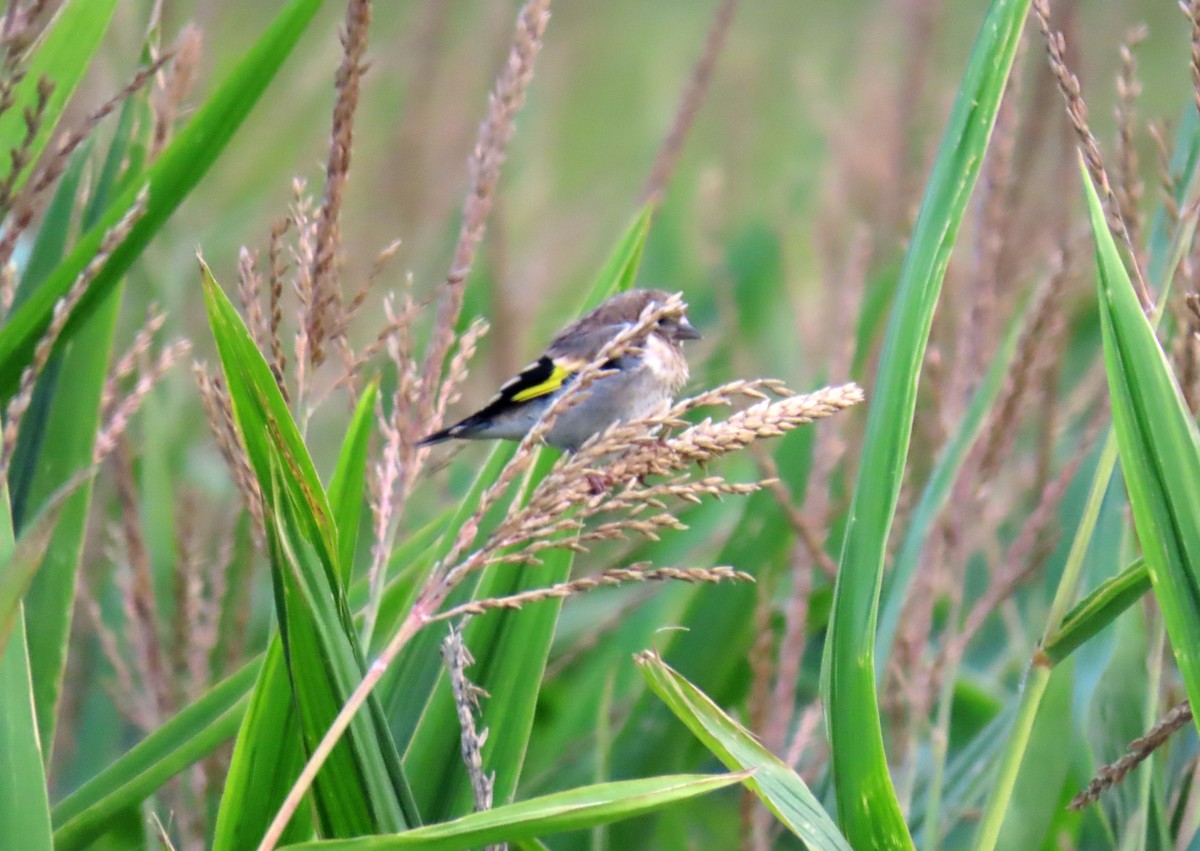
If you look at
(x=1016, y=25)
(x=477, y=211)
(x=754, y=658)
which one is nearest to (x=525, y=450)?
(x=477, y=211)

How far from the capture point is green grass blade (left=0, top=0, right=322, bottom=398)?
1.58 meters

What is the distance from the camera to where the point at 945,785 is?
2.35 m

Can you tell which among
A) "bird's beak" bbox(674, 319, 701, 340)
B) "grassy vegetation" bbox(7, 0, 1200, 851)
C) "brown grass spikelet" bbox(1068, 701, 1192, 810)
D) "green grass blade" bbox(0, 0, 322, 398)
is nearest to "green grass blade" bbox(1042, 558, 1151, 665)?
"grassy vegetation" bbox(7, 0, 1200, 851)

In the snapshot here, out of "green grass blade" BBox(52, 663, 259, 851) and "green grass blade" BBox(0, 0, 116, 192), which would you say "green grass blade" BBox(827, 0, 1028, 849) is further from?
"green grass blade" BBox(0, 0, 116, 192)

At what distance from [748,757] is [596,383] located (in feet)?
4.88

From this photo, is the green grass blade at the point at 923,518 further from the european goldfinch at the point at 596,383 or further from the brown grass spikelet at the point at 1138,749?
the european goldfinch at the point at 596,383

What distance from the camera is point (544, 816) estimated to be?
108 centimetres

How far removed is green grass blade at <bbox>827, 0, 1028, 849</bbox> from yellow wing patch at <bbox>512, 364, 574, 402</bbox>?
121 centimetres

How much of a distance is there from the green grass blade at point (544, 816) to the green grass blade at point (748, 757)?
0.09 meters

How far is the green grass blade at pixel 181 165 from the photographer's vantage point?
1.58 m

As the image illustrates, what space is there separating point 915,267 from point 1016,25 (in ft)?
0.95

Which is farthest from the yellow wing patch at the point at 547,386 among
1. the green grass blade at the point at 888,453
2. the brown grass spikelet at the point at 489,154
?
the green grass blade at the point at 888,453

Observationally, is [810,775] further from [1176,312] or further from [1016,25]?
[1016,25]

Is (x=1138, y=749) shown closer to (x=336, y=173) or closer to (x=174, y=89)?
(x=336, y=173)
